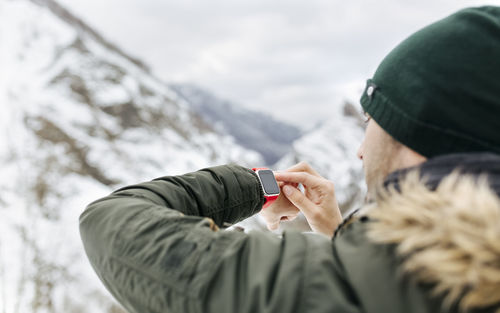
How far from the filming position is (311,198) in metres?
1.83

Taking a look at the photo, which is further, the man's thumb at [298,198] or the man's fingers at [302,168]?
the man's fingers at [302,168]

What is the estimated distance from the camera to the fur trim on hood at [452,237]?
0.61 m

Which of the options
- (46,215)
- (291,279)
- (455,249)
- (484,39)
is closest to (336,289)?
(291,279)

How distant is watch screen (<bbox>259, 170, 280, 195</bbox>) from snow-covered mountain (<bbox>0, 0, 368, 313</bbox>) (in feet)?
8.40

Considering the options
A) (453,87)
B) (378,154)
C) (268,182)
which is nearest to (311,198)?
(268,182)

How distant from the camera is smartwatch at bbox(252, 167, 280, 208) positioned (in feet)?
5.19

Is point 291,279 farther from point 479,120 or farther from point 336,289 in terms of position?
point 479,120

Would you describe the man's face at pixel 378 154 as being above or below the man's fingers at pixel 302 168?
above

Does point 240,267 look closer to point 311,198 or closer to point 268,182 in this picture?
point 268,182

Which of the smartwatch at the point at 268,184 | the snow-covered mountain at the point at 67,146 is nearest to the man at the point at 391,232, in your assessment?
the smartwatch at the point at 268,184

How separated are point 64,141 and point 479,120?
1413 centimetres

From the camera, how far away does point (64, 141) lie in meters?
12.8

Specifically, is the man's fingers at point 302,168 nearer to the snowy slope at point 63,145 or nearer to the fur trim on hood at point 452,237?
the fur trim on hood at point 452,237

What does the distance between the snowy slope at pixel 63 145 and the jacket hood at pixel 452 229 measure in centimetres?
347
